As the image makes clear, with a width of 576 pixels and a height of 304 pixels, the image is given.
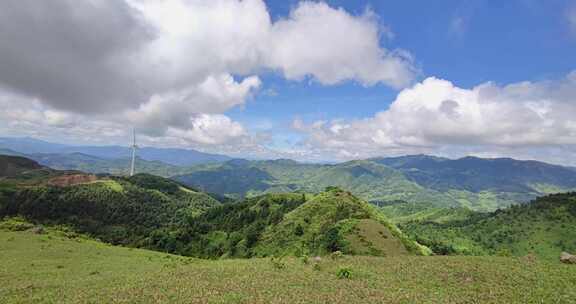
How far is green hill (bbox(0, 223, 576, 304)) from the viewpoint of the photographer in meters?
20.1

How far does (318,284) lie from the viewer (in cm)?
2408

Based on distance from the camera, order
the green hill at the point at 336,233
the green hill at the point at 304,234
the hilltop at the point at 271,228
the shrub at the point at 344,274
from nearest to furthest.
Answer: the shrub at the point at 344,274
the green hill at the point at 336,233
the green hill at the point at 304,234
the hilltop at the point at 271,228

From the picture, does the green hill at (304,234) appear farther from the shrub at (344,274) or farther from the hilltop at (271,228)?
the shrub at (344,274)

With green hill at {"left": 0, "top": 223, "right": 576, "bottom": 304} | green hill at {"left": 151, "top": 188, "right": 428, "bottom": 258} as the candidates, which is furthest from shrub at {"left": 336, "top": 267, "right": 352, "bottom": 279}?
green hill at {"left": 151, "top": 188, "right": 428, "bottom": 258}

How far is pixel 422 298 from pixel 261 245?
67674 millimetres

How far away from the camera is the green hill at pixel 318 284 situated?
20094 mm

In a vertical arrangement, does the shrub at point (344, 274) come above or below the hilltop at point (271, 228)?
above

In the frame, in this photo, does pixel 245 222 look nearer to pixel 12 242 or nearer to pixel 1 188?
pixel 12 242

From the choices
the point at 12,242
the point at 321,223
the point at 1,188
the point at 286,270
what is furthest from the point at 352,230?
the point at 1,188

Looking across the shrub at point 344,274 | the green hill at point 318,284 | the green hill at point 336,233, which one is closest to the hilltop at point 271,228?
the green hill at point 336,233

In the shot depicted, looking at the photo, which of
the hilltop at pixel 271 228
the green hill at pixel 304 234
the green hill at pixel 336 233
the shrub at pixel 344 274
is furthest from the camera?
the hilltop at pixel 271 228

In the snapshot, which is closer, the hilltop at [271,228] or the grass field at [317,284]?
the grass field at [317,284]

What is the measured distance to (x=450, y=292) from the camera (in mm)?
21672

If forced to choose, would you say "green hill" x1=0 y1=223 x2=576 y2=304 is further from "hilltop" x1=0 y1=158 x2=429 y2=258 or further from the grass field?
"hilltop" x1=0 y1=158 x2=429 y2=258
